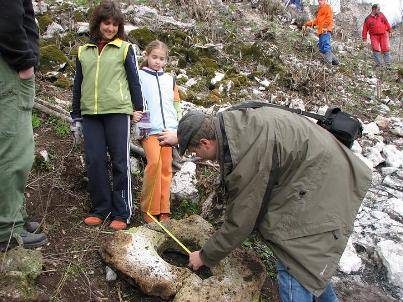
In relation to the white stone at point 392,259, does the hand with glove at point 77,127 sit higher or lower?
higher

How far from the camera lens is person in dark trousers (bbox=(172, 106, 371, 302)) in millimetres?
Result: 2492

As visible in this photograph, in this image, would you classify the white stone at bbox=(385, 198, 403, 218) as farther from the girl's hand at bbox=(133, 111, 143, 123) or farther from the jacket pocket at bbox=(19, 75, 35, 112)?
the jacket pocket at bbox=(19, 75, 35, 112)

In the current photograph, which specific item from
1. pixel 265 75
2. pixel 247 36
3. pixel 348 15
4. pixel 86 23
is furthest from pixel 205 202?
pixel 348 15

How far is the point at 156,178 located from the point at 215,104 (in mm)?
2753

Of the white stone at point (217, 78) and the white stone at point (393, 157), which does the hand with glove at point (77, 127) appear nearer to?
the white stone at point (217, 78)

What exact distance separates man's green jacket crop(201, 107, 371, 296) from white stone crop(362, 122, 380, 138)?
14.6 ft

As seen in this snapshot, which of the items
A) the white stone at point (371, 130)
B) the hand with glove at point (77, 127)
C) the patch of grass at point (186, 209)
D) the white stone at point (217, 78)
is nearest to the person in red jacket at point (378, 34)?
the white stone at point (371, 130)

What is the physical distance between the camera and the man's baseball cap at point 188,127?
251cm

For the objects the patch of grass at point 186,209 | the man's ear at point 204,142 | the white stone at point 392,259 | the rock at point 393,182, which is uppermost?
the man's ear at point 204,142

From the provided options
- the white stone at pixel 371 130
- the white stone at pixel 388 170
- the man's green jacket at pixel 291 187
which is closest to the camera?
the man's green jacket at pixel 291 187

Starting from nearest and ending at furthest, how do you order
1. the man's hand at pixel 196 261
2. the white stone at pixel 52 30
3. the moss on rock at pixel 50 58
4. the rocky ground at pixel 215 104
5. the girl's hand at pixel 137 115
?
the man's hand at pixel 196 261, the rocky ground at pixel 215 104, the girl's hand at pixel 137 115, the moss on rock at pixel 50 58, the white stone at pixel 52 30

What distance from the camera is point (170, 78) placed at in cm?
418

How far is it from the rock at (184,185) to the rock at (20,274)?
1.61 meters

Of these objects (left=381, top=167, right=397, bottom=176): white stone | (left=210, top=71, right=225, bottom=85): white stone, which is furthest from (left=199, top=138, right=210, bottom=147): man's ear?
(left=210, top=71, right=225, bottom=85): white stone
